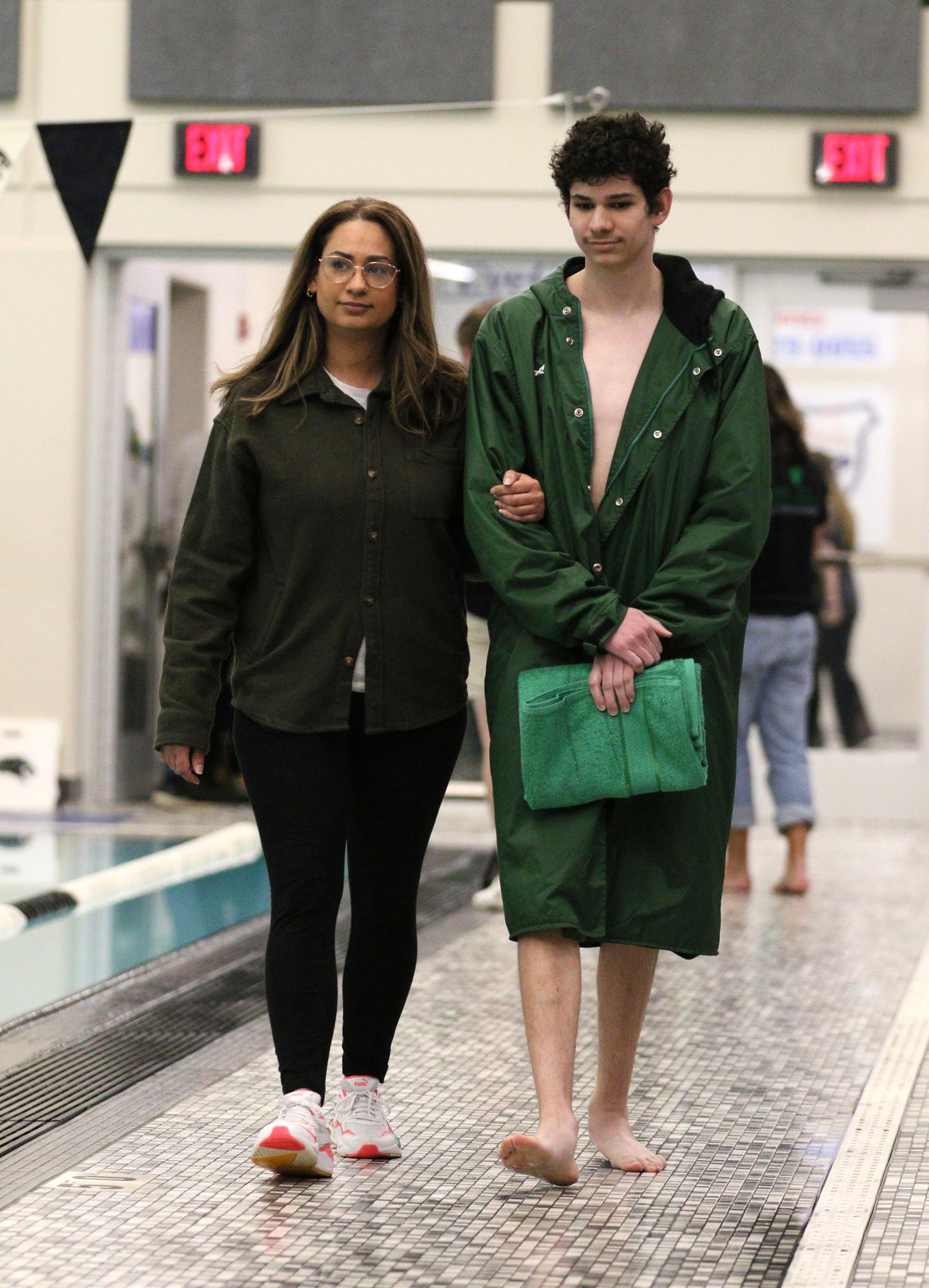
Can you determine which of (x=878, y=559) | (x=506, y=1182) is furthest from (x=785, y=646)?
(x=506, y=1182)

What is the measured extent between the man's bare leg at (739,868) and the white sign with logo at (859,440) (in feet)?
9.93

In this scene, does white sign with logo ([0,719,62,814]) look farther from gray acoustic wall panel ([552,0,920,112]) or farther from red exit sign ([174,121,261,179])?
gray acoustic wall panel ([552,0,920,112])

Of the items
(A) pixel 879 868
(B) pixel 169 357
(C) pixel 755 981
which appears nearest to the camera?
(C) pixel 755 981

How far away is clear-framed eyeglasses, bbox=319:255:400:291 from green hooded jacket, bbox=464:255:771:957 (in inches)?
7.6

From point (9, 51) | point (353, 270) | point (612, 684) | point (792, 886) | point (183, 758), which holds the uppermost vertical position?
point (9, 51)

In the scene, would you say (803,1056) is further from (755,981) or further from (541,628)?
(541,628)

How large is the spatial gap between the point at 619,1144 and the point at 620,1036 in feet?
0.63

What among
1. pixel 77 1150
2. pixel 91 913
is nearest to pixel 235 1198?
pixel 77 1150

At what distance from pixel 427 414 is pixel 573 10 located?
5.57 metres

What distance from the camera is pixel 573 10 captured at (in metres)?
8.54

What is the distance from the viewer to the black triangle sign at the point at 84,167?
22.2ft

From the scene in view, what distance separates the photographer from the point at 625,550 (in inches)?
133

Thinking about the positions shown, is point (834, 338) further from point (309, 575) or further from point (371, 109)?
point (309, 575)

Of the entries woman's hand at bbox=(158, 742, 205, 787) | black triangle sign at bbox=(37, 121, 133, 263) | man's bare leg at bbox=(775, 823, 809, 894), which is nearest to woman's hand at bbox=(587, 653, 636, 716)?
woman's hand at bbox=(158, 742, 205, 787)
